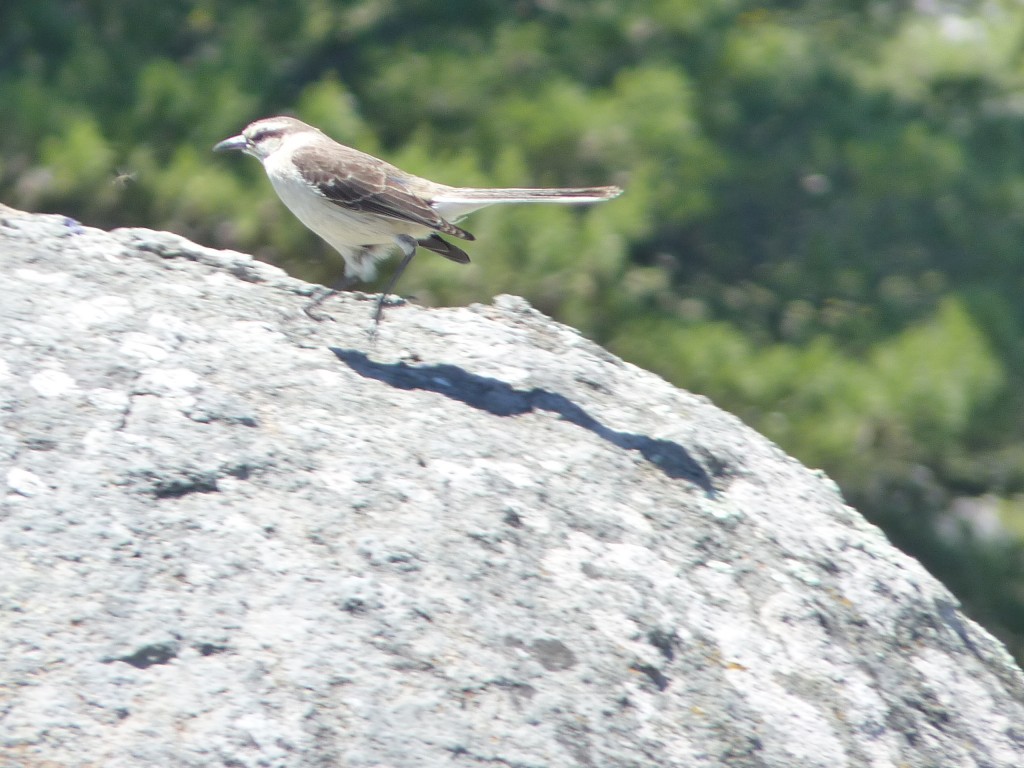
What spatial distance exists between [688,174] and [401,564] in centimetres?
414

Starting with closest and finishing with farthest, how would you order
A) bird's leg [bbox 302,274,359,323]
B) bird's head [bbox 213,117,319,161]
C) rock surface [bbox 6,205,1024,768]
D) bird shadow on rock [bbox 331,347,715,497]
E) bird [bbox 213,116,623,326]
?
rock surface [bbox 6,205,1024,768] → bird shadow on rock [bbox 331,347,715,497] → bird's leg [bbox 302,274,359,323] → bird [bbox 213,116,623,326] → bird's head [bbox 213,117,319,161]

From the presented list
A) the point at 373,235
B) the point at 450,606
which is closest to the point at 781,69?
the point at 373,235

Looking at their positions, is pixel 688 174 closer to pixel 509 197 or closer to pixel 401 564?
pixel 509 197

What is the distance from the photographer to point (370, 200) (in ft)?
14.5

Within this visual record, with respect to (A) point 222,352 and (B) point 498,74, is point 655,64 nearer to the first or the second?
(B) point 498,74

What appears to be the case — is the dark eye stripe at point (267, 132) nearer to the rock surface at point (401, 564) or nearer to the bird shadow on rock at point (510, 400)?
the rock surface at point (401, 564)

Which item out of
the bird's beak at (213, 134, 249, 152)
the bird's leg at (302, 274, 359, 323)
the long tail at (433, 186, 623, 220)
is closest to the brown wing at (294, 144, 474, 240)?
the long tail at (433, 186, 623, 220)

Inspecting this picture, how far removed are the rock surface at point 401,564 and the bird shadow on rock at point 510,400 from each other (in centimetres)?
1

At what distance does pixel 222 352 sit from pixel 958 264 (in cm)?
499

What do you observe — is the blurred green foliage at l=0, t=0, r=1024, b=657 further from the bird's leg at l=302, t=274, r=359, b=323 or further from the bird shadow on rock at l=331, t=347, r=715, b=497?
the bird shadow on rock at l=331, t=347, r=715, b=497

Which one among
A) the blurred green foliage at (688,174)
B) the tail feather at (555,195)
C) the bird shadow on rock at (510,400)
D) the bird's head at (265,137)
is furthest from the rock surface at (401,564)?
the blurred green foliage at (688,174)

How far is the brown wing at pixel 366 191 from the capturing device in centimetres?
436

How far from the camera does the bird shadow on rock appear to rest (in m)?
3.59

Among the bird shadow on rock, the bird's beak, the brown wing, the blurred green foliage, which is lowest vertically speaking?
the bird shadow on rock
